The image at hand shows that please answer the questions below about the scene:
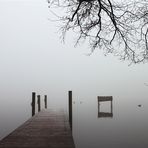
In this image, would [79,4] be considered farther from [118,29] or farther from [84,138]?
[84,138]

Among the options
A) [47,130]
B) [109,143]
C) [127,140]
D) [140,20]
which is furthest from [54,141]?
[127,140]

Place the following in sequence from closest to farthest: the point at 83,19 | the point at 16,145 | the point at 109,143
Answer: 1. the point at 16,145
2. the point at 83,19
3. the point at 109,143

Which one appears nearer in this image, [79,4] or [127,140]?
[79,4]

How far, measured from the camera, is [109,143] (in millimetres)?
19078

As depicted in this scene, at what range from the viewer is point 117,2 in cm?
900

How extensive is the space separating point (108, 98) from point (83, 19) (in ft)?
66.9

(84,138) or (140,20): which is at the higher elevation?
(140,20)

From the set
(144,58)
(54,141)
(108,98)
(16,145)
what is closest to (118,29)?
(144,58)

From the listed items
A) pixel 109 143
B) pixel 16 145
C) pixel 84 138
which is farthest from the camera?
pixel 84 138

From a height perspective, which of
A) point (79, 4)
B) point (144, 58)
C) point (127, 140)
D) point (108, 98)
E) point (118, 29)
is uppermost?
point (79, 4)

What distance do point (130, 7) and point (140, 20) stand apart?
1.45 feet

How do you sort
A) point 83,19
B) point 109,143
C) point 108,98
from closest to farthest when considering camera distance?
1. point 83,19
2. point 109,143
3. point 108,98

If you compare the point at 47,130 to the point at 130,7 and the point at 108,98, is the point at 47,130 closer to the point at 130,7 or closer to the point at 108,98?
the point at 130,7

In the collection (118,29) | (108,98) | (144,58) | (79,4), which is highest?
(79,4)
